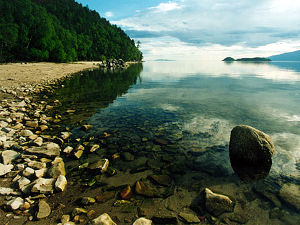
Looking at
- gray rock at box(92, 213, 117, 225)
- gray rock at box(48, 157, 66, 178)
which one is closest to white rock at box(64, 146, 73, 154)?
gray rock at box(48, 157, 66, 178)

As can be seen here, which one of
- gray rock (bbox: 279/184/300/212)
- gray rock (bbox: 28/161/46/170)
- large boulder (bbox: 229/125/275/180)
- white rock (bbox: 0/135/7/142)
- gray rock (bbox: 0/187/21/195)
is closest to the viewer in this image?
gray rock (bbox: 0/187/21/195)

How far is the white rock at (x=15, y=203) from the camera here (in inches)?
194

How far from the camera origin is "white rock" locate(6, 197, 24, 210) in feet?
16.2

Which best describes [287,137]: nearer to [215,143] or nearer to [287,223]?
[215,143]

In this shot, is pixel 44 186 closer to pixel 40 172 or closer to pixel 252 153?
pixel 40 172

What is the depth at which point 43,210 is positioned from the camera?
200 inches

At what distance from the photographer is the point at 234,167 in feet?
26.2

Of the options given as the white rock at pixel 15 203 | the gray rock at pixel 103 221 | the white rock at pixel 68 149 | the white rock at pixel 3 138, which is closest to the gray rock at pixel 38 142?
the white rock at pixel 68 149

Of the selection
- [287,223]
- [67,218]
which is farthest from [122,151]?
[287,223]

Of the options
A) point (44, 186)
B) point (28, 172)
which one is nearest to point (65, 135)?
point (28, 172)

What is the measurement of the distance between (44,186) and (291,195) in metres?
8.50

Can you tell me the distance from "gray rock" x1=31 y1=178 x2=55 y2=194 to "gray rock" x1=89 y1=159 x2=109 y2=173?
5.21 ft

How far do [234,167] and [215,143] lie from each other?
87.4 inches

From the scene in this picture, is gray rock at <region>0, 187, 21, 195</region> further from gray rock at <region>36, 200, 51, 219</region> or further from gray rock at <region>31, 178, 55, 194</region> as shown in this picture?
gray rock at <region>36, 200, 51, 219</region>
